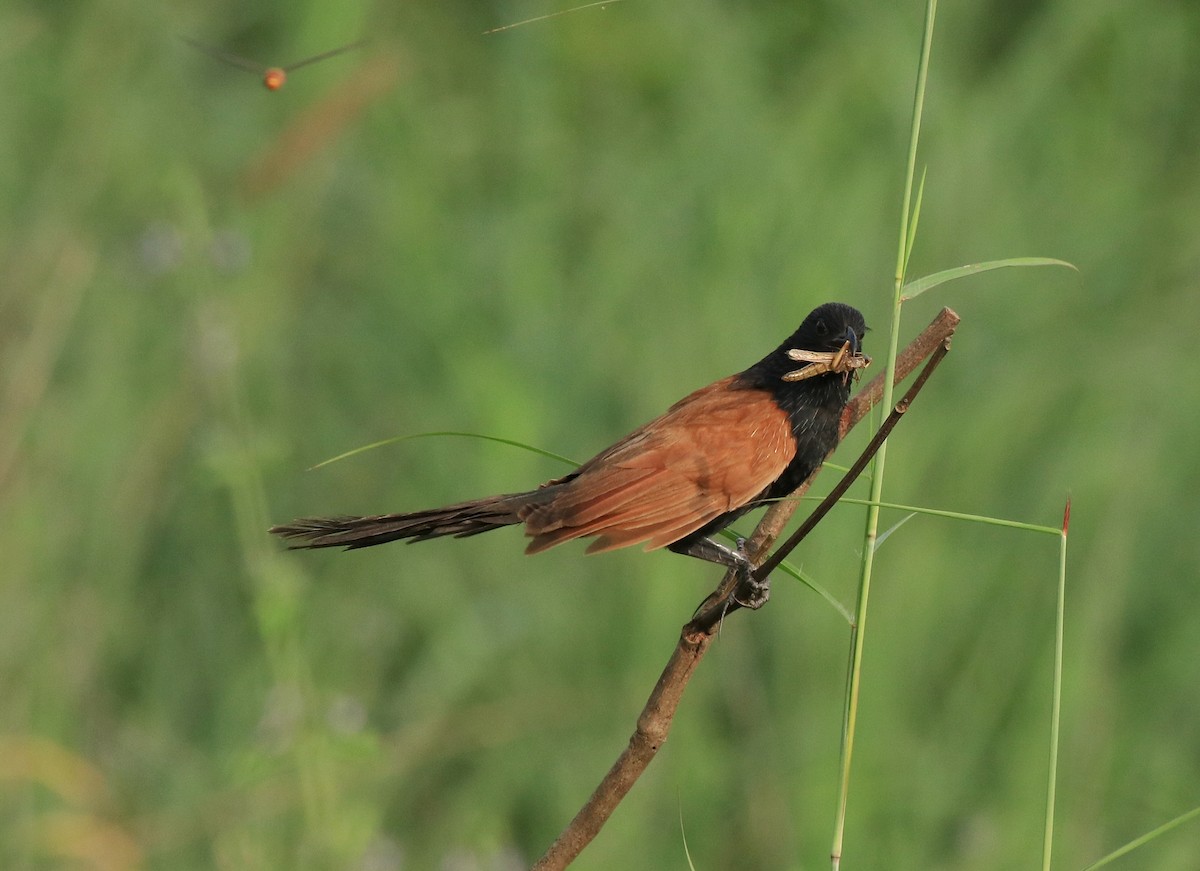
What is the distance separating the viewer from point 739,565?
1.63 m

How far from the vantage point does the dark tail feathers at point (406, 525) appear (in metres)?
1.72

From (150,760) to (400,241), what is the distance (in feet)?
5.75

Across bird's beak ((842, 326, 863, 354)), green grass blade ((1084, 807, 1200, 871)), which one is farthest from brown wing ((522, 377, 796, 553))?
green grass blade ((1084, 807, 1200, 871))

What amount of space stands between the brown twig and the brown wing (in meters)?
0.24

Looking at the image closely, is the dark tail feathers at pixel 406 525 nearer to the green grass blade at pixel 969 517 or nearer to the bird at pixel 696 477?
the bird at pixel 696 477

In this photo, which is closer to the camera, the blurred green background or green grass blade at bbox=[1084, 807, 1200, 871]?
green grass blade at bbox=[1084, 807, 1200, 871]

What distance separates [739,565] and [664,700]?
0.96 feet

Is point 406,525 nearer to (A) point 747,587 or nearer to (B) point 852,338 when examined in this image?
(A) point 747,587

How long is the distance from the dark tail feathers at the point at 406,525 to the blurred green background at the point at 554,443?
2.43ft

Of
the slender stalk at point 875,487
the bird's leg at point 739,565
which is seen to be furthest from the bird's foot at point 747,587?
the slender stalk at point 875,487

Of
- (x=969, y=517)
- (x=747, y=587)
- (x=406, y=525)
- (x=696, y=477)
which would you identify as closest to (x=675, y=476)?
(x=696, y=477)

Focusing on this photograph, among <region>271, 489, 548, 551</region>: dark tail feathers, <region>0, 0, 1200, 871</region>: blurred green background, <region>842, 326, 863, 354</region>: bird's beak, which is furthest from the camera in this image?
<region>0, 0, 1200, 871</region>: blurred green background

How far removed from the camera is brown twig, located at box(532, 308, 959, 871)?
1296mm

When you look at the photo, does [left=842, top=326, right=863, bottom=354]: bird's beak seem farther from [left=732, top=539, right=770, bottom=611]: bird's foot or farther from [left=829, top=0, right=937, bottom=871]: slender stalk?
[left=829, top=0, right=937, bottom=871]: slender stalk
